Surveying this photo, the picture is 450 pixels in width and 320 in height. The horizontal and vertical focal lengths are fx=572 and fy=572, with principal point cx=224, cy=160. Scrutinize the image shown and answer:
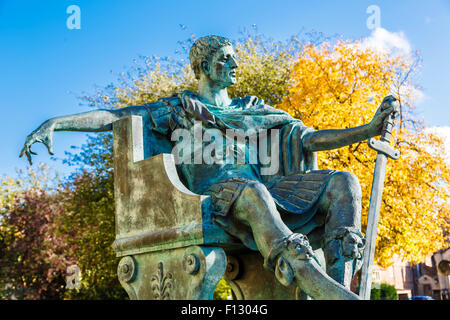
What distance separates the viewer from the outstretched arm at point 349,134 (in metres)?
4.11

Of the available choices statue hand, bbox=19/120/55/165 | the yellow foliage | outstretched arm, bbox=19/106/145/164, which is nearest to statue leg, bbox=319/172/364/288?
outstretched arm, bbox=19/106/145/164

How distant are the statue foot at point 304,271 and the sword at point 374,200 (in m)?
0.66

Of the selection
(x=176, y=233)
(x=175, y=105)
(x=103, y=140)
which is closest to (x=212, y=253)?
(x=176, y=233)

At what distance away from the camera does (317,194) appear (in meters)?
3.87

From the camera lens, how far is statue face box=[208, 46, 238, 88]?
445 centimetres

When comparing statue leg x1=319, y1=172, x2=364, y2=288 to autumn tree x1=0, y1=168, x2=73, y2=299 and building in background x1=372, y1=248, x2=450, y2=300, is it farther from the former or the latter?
building in background x1=372, y1=248, x2=450, y2=300

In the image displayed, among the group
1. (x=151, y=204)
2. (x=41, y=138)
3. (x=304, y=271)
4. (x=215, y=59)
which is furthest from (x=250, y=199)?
(x=41, y=138)

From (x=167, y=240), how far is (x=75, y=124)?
1.11m

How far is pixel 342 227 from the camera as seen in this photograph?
3.63m

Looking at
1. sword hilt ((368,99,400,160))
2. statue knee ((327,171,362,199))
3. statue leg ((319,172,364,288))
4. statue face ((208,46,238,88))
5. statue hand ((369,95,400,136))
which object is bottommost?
statue leg ((319,172,364,288))

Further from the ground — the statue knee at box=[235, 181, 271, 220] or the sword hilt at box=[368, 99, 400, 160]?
the sword hilt at box=[368, 99, 400, 160]

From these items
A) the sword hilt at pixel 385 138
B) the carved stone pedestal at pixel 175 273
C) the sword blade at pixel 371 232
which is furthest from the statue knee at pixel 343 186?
the carved stone pedestal at pixel 175 273

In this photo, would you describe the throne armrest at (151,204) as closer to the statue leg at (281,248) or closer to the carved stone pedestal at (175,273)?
the carved stone pedestal at (175,273)

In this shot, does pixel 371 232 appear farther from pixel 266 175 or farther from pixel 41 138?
pixel 41 138
